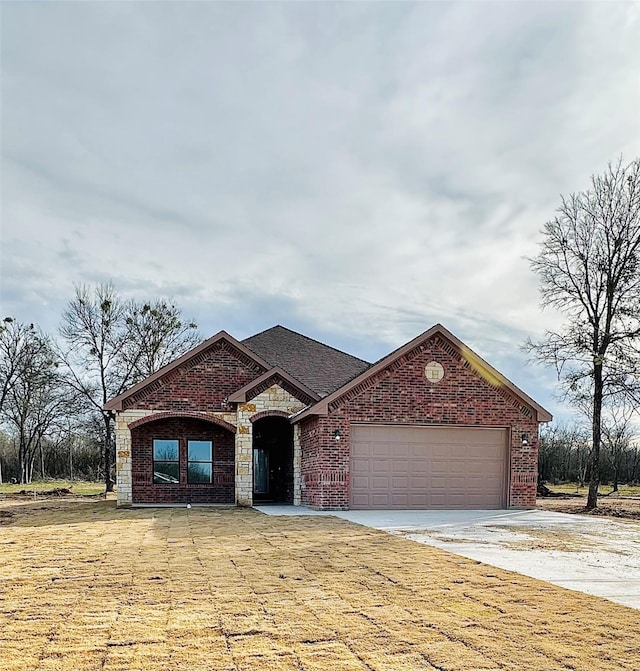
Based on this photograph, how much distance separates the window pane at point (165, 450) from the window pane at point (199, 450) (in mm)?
433

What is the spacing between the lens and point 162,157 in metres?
14.6

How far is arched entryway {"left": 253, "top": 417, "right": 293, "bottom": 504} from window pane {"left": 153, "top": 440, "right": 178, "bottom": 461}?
2814mm

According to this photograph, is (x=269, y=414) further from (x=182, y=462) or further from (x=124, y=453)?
(x=124, y=453)

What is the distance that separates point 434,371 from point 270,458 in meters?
7.28

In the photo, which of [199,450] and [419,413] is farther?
[199,450]

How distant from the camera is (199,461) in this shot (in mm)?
19219

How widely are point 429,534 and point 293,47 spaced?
947 cm

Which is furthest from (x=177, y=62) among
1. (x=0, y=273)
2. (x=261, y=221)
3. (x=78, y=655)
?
(x=0, y=273)

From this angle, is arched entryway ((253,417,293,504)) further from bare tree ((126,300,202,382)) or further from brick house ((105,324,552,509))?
bare tree ((126,300,202,382))

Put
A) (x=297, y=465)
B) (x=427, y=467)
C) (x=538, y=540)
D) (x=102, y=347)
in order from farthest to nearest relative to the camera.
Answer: (x=102, y=347), (x=297, y=465), (x=427, y=467), (x=538, y=540)

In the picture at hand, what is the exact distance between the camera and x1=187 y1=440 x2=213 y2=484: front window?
62.8ft

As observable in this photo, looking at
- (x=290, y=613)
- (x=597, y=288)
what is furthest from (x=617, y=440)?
(x=290, y=613)

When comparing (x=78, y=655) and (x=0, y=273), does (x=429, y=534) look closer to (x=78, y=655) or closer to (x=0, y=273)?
(x=78, y=655)

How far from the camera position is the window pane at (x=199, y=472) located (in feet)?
62.7
